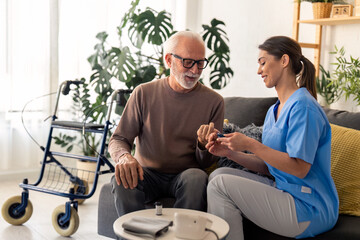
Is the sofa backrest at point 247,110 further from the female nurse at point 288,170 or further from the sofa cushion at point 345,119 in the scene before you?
the female nurse at point 288,170

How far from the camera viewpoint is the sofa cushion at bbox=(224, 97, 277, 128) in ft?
8.89

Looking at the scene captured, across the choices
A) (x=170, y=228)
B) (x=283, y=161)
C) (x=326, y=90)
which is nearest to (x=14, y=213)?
(x=170, y=228)

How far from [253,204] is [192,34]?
0.93 m

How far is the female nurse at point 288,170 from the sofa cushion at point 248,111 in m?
0.83

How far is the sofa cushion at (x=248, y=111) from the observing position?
2711 mm

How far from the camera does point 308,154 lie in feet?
5.45

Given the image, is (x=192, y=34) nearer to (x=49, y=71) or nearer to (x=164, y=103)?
(x=164, y=103)

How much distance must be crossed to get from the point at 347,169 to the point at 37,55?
10.0 ft

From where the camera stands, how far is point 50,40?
4.28 metres

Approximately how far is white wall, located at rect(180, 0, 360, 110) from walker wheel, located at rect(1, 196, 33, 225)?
2384mm

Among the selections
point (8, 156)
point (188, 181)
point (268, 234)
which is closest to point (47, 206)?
point (8, 156)

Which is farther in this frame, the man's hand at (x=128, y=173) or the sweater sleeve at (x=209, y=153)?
the sweater sleeve at (x=209, y=153)

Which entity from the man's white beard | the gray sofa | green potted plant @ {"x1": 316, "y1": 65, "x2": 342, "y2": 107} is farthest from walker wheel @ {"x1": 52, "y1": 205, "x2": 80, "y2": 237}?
green potted plant @ {"x1": 316, "y1": 65, "x2": 342, "y2": 107}

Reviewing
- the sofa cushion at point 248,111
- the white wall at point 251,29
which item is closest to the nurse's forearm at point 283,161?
the sofa cushion at point 248,111
